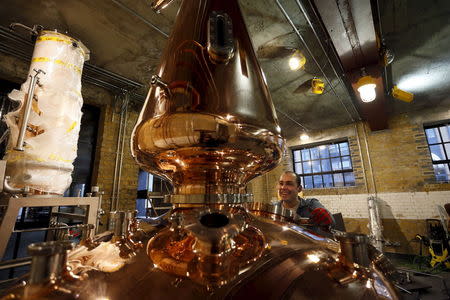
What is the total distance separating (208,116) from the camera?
0.42 m

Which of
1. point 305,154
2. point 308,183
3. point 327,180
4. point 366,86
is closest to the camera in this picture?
point 366,86

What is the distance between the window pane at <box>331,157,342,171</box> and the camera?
6866mm

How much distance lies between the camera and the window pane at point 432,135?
5.60 metres

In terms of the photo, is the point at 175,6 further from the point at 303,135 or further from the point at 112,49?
the point at 303,135

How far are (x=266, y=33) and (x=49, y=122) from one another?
287 centimetres

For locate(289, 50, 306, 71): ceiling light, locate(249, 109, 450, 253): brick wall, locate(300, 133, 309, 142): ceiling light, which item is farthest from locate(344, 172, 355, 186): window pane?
locate(289, 50, 306, 71): ceiling light

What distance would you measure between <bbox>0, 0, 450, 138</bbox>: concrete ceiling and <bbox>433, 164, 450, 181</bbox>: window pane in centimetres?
208

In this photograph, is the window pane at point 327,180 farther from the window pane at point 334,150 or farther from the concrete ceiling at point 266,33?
the concrete ceiling at point 266,33

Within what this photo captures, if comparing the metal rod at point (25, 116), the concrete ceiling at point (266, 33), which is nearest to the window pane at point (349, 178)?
the concrete ceiling at point (266, 33)

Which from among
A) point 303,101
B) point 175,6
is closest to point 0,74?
point 175,6

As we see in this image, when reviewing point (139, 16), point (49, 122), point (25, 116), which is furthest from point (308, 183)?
point (25, 116)

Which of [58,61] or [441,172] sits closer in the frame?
[58,61]

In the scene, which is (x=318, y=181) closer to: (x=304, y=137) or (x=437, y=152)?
(x=304, y=137)

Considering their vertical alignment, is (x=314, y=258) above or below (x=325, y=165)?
below
